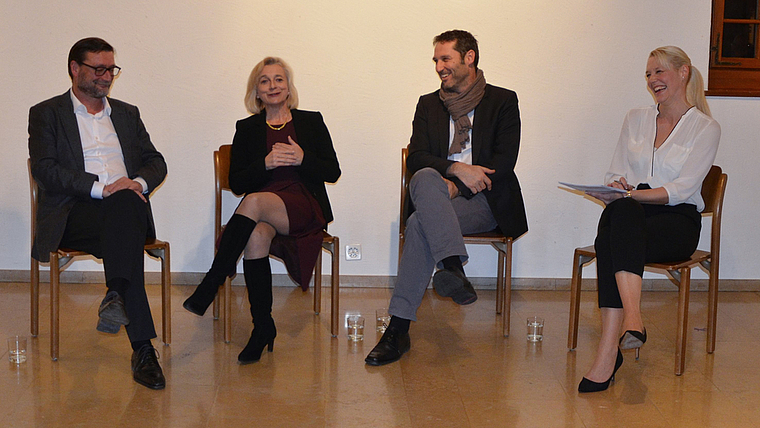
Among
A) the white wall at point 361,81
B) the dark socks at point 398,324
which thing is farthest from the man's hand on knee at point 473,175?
the white wall at point 361,81

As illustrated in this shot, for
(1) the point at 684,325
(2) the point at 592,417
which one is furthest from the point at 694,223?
(2) the point at 592,417

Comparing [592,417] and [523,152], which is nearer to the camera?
[592,417]

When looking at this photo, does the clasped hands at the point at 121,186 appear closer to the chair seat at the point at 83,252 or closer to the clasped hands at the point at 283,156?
the chair seat at the point at 83,252

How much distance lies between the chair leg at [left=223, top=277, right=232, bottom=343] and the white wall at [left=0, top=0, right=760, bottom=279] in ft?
3.53

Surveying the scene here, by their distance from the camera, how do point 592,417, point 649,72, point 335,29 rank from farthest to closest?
1. point 335,29
2. point 649,72
3. point 592,417

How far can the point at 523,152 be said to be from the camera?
164 inches

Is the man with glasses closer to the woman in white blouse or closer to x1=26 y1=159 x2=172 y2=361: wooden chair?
x1=26 y1=159 x2=172 y2=361: wooden chair

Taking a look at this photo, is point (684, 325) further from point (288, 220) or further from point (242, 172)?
point (242, 172)

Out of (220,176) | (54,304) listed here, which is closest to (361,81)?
(220,176)

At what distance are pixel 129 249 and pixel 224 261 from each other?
35 centimetres

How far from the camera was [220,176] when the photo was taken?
11.3 feet

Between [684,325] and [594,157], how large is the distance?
147cm

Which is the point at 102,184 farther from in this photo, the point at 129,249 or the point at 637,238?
the point at 637,238

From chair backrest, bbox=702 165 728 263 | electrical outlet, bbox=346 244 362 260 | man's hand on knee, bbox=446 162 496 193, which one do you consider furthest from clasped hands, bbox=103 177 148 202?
chair backrest, bbox=702 165 728 263
